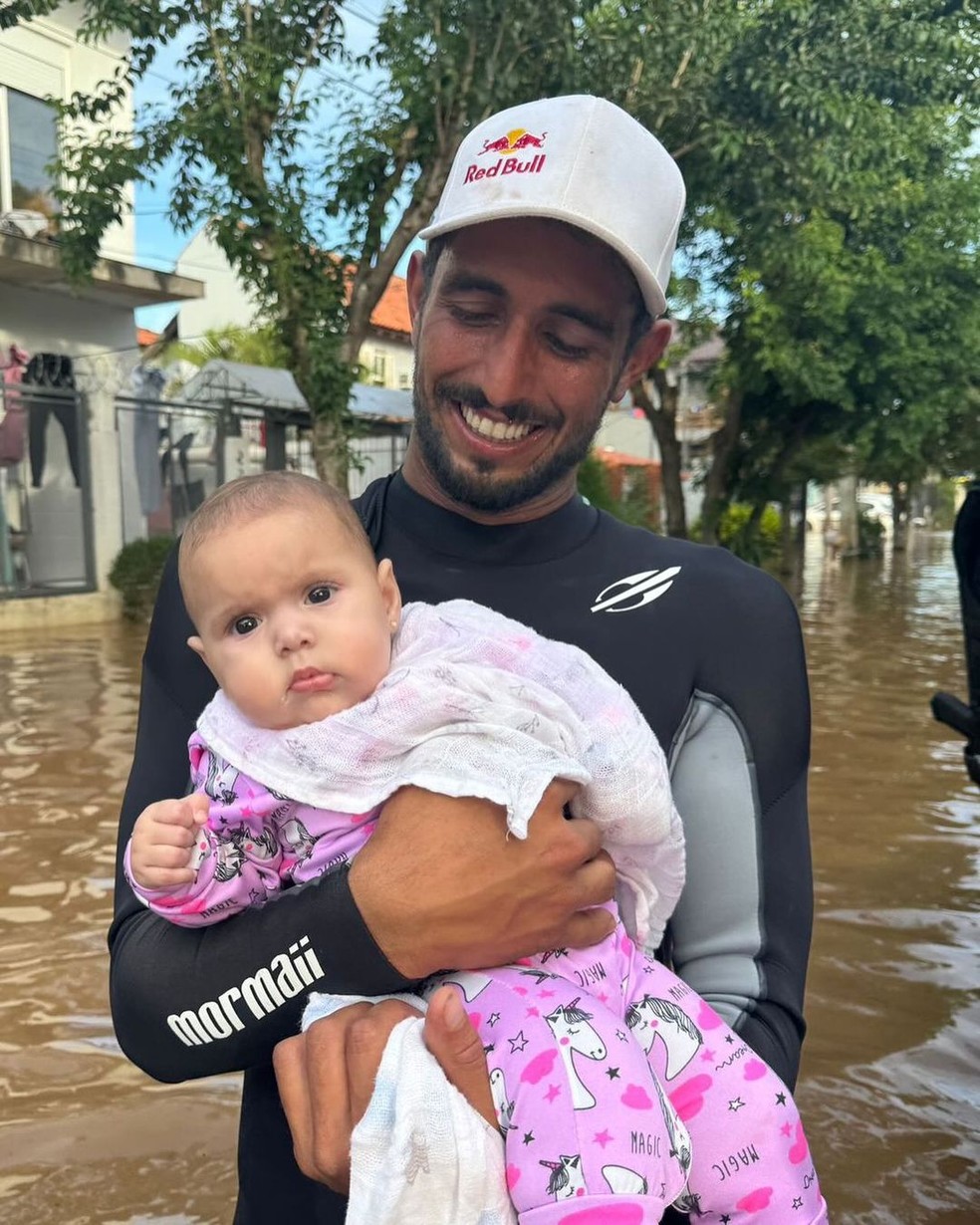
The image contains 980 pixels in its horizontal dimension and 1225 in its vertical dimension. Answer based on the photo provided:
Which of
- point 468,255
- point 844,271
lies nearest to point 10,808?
point 468,255

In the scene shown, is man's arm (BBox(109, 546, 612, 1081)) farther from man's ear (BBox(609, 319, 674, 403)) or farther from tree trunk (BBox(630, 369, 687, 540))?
tree trunk (BBox(630, 369, 687, 540))

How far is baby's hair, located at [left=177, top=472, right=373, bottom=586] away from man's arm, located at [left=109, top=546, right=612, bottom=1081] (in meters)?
0.51

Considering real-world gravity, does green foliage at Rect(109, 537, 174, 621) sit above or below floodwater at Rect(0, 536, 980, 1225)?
above

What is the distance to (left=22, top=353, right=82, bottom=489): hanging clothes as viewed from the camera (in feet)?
49.0

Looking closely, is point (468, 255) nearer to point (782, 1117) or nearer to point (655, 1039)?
point (655, 1039)

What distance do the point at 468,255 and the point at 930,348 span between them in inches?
711

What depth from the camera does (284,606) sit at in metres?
1.70

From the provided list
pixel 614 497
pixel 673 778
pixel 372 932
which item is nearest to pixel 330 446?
pixel 673 778

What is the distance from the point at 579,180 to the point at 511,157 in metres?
0.14

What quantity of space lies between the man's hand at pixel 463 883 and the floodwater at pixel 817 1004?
8.23ft

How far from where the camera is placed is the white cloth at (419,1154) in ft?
4.37

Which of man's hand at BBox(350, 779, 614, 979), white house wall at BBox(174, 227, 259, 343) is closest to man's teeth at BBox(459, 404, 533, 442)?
man's hand at BBox(350, 779, 614, 979)

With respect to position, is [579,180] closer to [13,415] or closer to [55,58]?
[13,415]

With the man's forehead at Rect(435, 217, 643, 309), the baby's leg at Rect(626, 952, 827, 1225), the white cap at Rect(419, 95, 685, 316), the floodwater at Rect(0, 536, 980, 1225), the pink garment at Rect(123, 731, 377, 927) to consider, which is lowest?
the floodwater at Rect(0, 536, 980, 1225)
